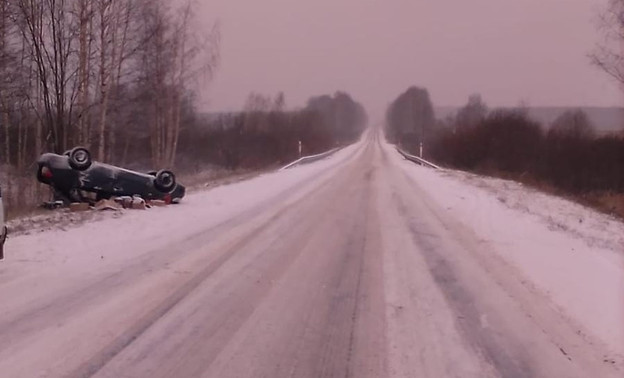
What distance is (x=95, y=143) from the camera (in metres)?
29.5

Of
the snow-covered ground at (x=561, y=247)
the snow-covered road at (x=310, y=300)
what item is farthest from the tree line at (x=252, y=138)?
the snow-covered road at (x=310, y=300)

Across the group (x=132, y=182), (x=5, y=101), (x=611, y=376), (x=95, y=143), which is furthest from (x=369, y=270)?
(x=95, y=143)

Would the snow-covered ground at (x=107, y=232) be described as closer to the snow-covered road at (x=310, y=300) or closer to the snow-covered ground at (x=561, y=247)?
the snow-covered road at (x=310, y=300)

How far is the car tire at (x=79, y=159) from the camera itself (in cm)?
1344

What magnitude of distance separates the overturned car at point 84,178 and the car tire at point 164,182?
19 centimetres

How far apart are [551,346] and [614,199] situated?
2370 centimetres

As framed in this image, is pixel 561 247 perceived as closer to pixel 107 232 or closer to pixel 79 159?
pixel 107 232

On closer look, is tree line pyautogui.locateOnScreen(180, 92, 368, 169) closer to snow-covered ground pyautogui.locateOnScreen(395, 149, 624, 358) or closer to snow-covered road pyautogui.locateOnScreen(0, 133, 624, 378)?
snow-covered ground pyautogui.locateOnScreen(395, 149, 624, 358)

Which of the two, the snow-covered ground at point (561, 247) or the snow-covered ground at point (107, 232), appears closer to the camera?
the snow-covered ground at point (561, 247)

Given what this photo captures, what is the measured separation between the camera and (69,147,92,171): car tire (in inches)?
529

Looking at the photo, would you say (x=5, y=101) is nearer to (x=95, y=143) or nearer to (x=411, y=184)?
(x=95, y=143)

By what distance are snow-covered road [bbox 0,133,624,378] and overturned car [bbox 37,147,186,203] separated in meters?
1.88

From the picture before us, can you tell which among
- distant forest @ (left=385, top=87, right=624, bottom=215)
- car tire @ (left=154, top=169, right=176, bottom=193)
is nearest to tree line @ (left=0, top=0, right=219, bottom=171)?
car tire @ (left=154, top=169, right=176, bottom=193)

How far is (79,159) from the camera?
532 inches
